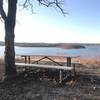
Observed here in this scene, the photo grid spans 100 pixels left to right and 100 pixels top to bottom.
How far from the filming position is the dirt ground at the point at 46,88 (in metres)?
5.05

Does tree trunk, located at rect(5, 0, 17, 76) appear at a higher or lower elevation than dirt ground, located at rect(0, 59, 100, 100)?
higher

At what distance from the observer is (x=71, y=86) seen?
6074 mm

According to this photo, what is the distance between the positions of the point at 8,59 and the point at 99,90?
3603mm

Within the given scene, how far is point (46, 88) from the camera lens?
5859 mm

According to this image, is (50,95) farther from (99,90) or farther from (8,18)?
(8,18)

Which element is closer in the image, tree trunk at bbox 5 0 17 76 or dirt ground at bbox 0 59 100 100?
dirt ground at bbox 0 59 100 100

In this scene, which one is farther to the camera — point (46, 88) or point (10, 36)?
point (10, 36)

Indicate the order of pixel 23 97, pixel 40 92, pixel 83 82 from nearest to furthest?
1. pixel 23 97
2. pixel 40 92
3. pixel 83 82

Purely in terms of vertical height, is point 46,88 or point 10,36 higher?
point 10,36

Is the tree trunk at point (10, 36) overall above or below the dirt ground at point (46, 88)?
above

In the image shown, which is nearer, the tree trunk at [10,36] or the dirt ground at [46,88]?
the dirt ground at [46,88]

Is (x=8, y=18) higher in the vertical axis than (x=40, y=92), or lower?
higher

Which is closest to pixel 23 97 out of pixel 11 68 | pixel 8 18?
pixel 11 68

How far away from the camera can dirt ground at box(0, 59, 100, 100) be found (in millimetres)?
5052
